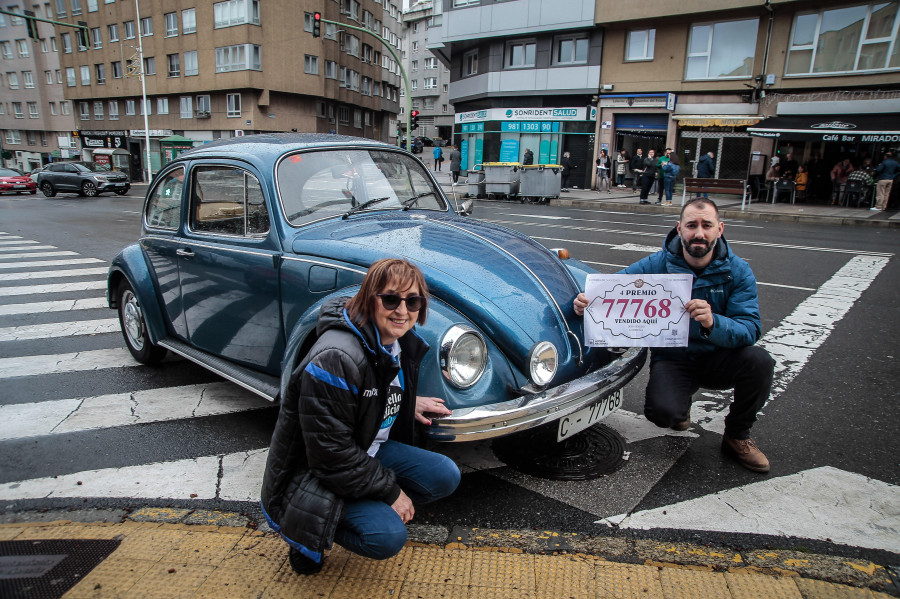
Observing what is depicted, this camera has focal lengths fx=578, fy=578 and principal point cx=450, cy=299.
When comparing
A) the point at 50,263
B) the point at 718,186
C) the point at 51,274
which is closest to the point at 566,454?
the point at 51,274

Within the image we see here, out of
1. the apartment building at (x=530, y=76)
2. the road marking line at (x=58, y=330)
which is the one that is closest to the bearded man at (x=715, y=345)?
the road marking line at (x=58, y=330)

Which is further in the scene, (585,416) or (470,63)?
(470,63)

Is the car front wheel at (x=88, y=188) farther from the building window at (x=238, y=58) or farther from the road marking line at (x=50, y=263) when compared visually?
the road marking line at (x=50, y=263)

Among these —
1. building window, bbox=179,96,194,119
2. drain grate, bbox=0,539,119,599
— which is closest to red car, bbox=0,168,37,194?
building window, bbox=179,96,194,119

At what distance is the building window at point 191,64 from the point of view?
43.8 metres

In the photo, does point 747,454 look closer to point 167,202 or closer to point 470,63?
point 167,202

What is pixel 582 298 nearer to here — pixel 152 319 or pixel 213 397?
pixel 213 397

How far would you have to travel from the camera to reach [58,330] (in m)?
6.23

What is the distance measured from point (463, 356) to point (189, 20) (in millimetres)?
50392

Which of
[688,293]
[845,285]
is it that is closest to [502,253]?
[688,293]

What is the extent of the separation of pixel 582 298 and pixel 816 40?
2579cm

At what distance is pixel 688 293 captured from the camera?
10.9 ft

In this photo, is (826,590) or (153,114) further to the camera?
(153,114)

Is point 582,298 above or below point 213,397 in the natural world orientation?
above
